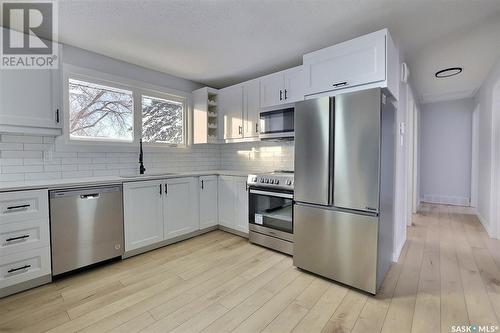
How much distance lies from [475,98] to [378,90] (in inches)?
195

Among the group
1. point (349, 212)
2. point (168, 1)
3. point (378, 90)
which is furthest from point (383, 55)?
point (168, 1)

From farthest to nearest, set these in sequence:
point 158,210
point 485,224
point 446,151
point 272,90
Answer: point 446,151 → point 485,224 → point 272,90 → point 158,210

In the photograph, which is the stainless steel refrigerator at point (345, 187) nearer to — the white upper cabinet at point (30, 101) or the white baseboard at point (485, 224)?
the white baseboard at point (485, 224)

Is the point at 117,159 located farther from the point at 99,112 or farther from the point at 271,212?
the point at 271,212

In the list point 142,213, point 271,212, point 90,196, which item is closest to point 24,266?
point 90,196

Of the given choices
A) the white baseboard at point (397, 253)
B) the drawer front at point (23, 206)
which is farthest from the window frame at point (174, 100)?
the white baseboard at point (397, 253)

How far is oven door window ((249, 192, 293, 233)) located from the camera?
2.71 metres

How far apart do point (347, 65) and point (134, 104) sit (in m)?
2.68

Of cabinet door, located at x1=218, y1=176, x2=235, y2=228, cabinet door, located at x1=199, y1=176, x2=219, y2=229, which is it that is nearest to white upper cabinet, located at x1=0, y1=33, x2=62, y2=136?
cabinet door, located at x1=199, y1=176, x2=219, y2=229

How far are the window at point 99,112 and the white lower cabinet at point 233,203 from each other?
1454 millimetres

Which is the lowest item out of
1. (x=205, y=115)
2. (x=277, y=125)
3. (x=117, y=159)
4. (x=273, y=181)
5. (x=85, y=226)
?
(x=85, y=226)

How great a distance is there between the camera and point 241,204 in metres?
3.26

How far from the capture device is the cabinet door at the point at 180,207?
2.97 meters

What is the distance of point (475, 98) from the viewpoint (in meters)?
4.93
